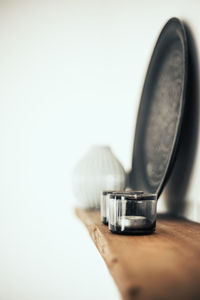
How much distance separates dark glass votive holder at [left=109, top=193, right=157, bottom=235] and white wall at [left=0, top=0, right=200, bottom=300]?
91 cm

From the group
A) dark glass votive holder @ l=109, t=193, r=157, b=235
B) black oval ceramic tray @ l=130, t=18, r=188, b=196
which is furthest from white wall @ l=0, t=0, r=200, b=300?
dark glass votive holder @ l=109, t=193, r=157, b=235

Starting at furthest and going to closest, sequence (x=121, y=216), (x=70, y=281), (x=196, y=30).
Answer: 1. (x=70, y=281)
2. (x=196, y=30)
3. (x=121, y=216)

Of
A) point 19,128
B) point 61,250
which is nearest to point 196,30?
point 19,128

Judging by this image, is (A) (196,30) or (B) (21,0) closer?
(A) (196,30)

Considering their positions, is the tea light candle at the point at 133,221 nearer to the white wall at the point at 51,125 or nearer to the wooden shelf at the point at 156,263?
the wooden shelf at the point at 156,263

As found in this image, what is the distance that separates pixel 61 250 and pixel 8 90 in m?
0.75

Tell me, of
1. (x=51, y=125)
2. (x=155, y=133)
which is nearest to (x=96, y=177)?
(x=155, y=133)

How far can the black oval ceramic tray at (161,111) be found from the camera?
800mm

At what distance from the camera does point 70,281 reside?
1506mm

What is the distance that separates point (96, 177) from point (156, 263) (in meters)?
0.66

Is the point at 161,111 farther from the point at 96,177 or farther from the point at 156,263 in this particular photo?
the point at 156,263

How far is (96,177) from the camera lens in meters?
1.03

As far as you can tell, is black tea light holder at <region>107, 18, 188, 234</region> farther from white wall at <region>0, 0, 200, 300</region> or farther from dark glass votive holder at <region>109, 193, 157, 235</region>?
white wall at <region>0, 0, 200, 300</region>

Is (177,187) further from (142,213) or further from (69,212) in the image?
(69,212)
